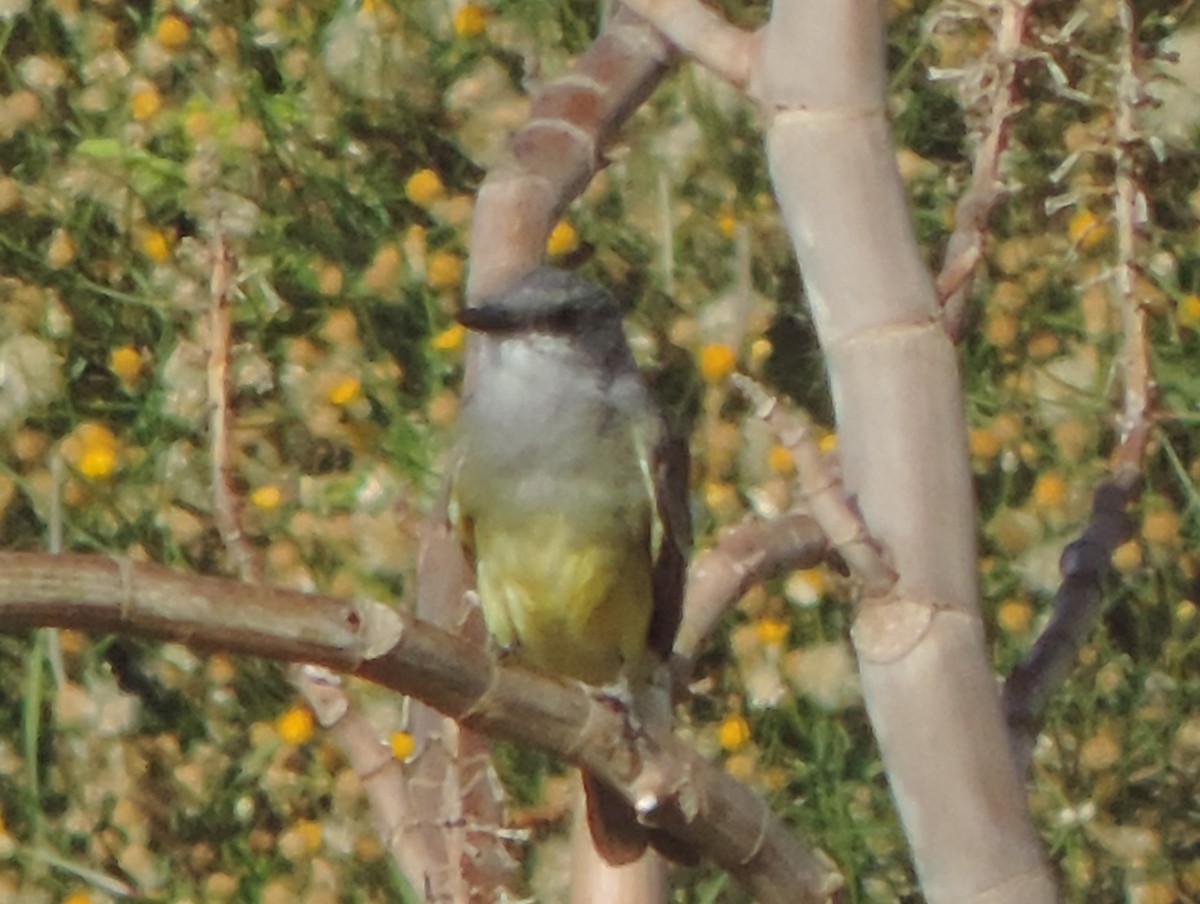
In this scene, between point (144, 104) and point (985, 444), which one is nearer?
point (985, 444)

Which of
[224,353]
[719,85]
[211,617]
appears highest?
[211,617]

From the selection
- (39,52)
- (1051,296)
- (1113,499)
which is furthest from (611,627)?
(39,52)

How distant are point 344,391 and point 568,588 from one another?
48.6 inches

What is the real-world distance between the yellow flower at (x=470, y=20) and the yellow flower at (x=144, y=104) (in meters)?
0.55

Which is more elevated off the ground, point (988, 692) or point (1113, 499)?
point (988, 692)

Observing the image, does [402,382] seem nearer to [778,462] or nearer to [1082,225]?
[778,462]

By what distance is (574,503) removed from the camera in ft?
7.64

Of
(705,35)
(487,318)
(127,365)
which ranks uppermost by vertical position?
(705,35)

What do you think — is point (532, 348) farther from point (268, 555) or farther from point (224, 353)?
point (268, 555)

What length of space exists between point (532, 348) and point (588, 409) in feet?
0.34

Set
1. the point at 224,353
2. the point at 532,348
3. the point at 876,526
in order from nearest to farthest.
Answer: the point at 876,526
the point at 224,353
the point at 532,348

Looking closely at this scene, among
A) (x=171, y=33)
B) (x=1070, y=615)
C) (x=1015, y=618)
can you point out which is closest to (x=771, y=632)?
(x=1015, y=618)

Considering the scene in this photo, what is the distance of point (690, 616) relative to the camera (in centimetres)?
210

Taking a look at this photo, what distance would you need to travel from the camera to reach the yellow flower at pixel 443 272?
361 cm
